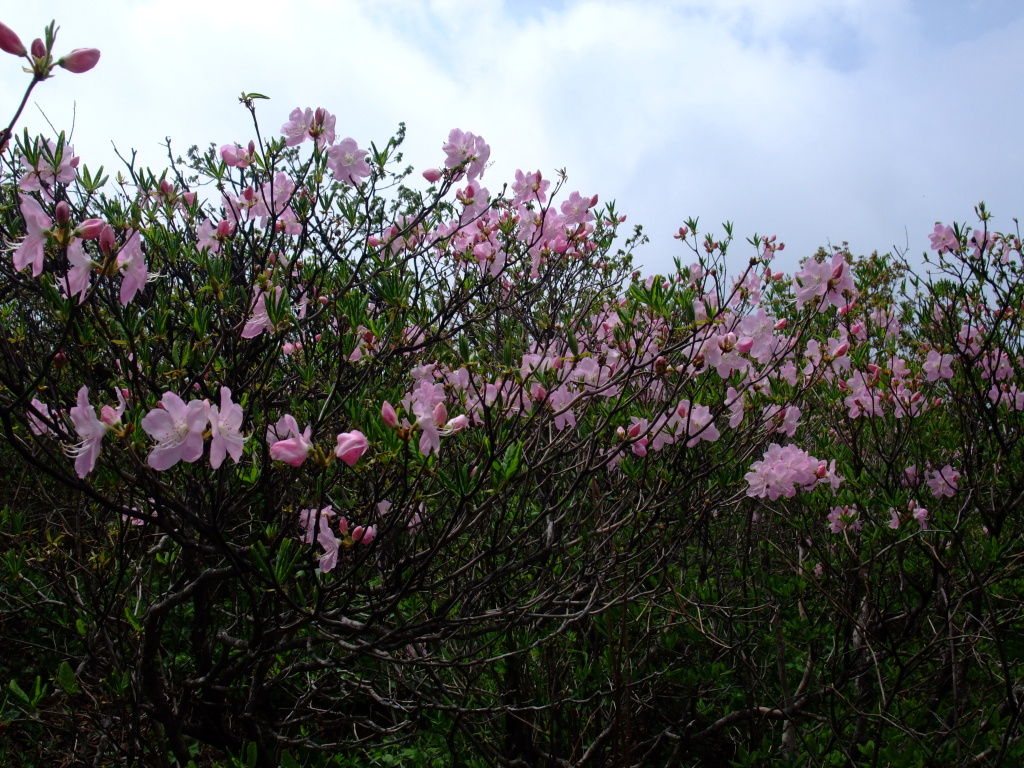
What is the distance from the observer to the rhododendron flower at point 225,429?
1496mm

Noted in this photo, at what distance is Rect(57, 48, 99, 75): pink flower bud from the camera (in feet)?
4.57

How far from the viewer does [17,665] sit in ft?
12.9

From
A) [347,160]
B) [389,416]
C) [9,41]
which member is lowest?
[389,416]

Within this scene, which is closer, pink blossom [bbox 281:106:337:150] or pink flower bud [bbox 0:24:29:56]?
pink flower bud [bbox 0:24:29:56]

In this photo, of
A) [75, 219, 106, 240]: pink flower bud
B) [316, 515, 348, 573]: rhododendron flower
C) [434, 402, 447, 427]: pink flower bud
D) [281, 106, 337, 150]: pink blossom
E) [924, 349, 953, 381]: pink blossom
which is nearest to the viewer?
[75, 219, 106, 240]: pink flower bud

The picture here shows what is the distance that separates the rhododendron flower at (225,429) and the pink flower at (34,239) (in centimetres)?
50

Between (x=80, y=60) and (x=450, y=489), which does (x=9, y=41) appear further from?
(x=450, y=489)

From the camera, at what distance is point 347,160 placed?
2.81 meters

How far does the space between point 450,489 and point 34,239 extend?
3.70 ft

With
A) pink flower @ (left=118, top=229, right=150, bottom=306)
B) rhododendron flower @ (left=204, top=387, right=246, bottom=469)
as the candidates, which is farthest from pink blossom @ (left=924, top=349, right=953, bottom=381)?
pink flower @ (left=118, top=229, right=150, bottom=306)

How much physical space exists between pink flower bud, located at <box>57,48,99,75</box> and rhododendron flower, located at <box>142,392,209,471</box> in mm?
701

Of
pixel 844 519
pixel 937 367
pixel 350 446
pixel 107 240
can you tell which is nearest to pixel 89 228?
pixel 107 240

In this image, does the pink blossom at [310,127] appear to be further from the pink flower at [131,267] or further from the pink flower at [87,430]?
the pink flower at [87,430]

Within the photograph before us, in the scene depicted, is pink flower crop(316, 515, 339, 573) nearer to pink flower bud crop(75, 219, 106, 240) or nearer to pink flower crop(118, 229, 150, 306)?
pink flower crop(118, 229, 150, 306)
